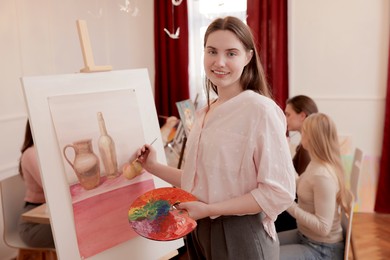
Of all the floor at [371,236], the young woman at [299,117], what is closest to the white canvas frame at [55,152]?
the young woman at [299,117]

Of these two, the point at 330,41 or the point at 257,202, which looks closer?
the point at 257,202

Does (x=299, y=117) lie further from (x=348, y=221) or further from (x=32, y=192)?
(x=32, y=192)

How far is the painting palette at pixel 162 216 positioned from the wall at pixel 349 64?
2.73 metres

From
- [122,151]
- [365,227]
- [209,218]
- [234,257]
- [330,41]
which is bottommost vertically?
[365,227]

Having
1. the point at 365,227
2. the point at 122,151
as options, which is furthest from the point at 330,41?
the point at 122,151

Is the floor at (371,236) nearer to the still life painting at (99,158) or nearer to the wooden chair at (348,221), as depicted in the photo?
the wooden chair at (348,221)

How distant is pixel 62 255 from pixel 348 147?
296 cm

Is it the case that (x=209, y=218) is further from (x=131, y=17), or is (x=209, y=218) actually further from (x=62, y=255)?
(x=131, y=17)

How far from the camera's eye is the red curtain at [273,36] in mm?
3670

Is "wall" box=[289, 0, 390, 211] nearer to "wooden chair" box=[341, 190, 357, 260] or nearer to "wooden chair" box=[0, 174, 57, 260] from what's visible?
"wooden chair" box=[341, 190, 357, 260]

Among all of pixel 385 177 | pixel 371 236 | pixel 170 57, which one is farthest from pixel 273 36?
pixel 371 236

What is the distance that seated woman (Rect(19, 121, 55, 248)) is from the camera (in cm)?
224

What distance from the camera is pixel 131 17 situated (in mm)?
4066

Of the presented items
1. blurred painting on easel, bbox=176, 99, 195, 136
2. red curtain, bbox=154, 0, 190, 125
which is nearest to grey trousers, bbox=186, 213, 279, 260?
blurred painting on easel, bbox=176, 99, 195, 136
